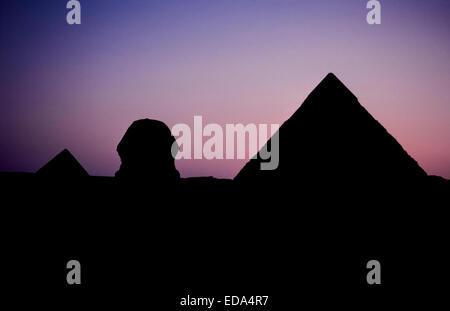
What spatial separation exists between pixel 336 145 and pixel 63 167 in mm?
12740

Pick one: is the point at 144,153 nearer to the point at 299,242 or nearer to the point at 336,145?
the point at 299,242

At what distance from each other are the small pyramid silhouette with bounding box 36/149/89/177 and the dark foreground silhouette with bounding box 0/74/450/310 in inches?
233

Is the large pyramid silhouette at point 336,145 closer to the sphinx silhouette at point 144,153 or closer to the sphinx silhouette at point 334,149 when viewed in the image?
the sphinx silhouette at point 334,149

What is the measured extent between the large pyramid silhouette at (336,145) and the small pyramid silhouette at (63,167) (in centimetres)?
1118

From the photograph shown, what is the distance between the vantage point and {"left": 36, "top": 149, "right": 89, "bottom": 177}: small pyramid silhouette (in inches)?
507

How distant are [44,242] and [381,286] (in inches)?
327

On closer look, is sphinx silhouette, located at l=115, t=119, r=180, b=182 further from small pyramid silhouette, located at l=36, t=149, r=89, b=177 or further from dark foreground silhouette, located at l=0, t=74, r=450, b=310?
small pyramid silhouette, located at l=36, t=149, r=89, b=177

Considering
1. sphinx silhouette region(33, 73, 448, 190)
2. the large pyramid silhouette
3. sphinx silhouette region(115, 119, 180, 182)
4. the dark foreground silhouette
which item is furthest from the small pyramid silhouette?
the large pyramid silhouette

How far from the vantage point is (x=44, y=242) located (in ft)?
25.5

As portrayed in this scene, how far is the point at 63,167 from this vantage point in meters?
13.3
